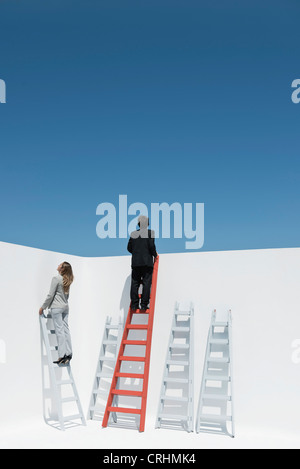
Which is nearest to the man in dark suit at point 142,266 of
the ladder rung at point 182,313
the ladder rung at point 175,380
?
the ladder rung at point 182,313

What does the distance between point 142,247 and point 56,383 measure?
172 centimetres

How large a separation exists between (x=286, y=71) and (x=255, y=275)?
288 centimetres

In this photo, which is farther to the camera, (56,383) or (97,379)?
(97,379)

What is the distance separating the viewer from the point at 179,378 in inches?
177

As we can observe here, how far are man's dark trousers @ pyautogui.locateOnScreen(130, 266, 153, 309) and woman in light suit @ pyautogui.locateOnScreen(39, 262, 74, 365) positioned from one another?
73 centimetres

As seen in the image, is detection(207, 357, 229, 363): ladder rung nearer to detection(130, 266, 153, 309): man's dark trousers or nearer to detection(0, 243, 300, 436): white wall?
detection(0, 243, 300, 436): white wall

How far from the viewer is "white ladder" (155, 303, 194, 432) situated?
14.0 feet

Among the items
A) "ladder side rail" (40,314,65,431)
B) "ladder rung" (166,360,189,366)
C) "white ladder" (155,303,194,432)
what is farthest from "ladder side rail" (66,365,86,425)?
"ladder rung" (166,360,189,366)

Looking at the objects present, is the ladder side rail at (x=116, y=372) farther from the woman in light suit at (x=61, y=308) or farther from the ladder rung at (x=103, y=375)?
the woman in light suit at (x=61, y=308)

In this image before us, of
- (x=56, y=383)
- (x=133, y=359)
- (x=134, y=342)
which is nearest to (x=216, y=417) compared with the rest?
(x=133, y=359)

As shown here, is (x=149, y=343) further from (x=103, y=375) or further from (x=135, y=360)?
(x=103, y=375)

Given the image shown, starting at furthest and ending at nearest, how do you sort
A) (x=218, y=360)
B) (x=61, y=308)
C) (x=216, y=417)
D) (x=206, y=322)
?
1. (x=206, y=322)
2. (x=61, y=308)
3. (x=218, y=360)
4. (x=216, y=417)

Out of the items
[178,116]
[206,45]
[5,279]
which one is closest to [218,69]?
[206,45]
